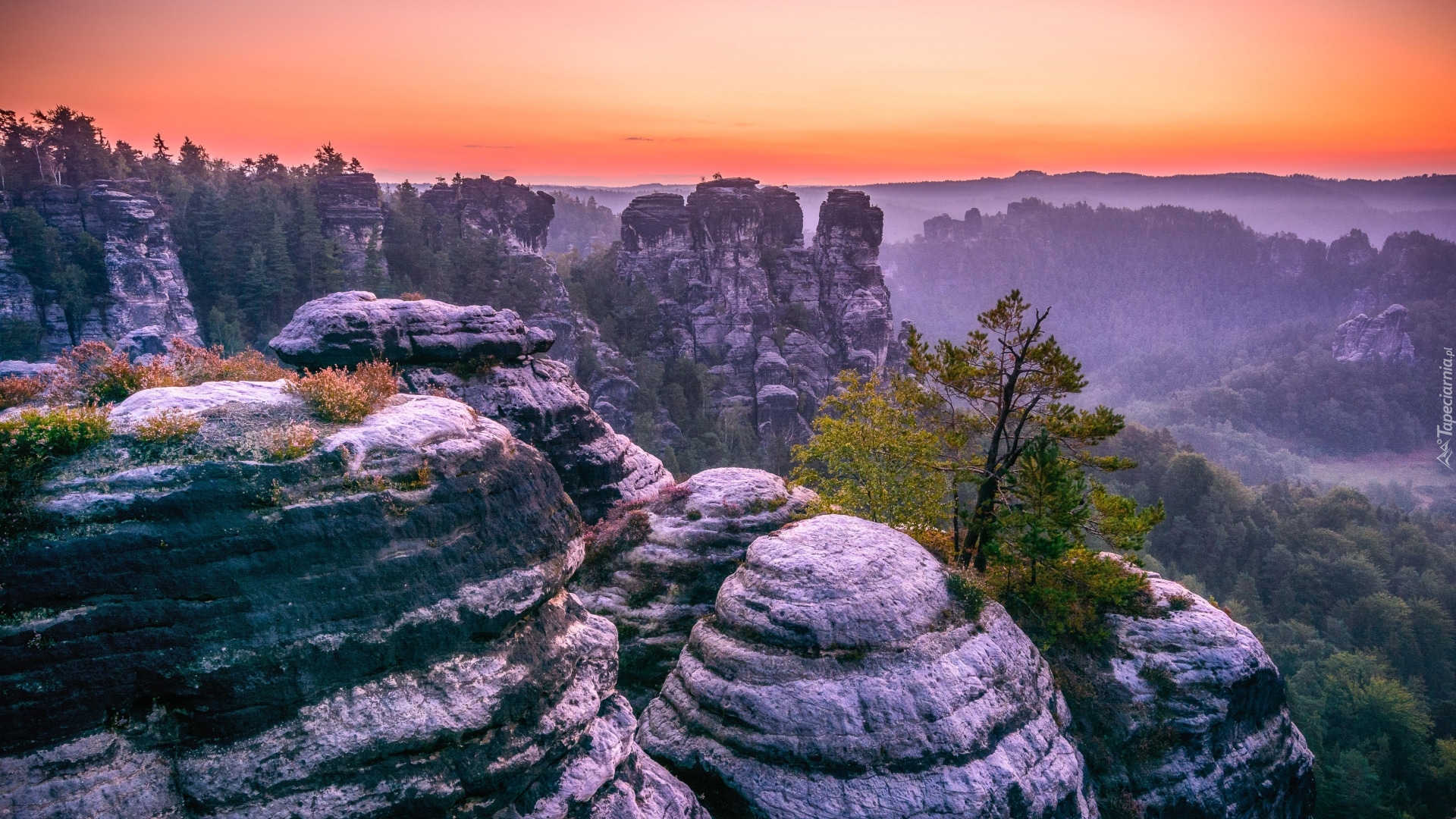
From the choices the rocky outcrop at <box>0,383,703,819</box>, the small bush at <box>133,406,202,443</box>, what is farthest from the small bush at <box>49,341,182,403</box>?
the small bush at <box>133,406,202,443</box>

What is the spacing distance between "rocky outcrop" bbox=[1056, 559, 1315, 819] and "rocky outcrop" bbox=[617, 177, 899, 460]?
76.6m

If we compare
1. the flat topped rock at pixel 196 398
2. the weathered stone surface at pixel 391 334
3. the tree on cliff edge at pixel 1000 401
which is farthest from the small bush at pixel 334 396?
the tree on cliff edge at pixel 1000 401

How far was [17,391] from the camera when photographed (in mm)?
13172

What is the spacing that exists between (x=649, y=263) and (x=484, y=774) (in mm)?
101959

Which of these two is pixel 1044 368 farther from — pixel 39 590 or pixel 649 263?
pixel 649 263

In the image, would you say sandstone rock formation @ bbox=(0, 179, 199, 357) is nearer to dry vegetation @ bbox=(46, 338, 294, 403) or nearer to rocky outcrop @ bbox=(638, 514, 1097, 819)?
dry vegetation @ bbox=(46, 338, 294, 403)

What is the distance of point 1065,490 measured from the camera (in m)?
21.1

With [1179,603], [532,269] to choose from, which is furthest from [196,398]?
[532,269]

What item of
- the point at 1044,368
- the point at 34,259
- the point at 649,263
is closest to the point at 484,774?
the point at 1044,368

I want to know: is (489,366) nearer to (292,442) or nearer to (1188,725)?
(292,442)

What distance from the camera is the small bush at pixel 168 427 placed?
1231 centimetres

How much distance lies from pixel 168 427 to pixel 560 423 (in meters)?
21.5

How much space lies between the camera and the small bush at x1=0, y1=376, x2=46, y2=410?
42.8 feet

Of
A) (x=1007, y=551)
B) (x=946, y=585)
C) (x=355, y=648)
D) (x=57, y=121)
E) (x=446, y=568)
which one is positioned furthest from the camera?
(x=57, y=121)
